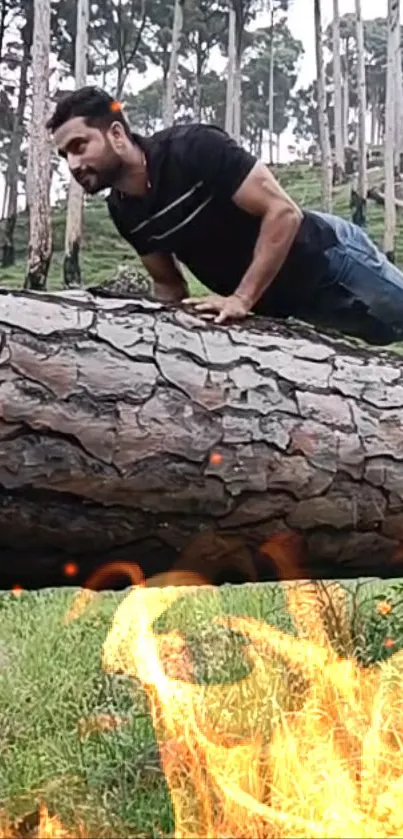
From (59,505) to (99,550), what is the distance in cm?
7

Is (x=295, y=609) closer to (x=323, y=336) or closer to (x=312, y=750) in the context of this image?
(x=312, y=750)

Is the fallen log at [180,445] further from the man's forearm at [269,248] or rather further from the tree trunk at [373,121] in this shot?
the tree trunk at [373,121]

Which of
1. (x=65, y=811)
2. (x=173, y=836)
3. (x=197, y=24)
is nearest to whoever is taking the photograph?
(x=173, y=836)

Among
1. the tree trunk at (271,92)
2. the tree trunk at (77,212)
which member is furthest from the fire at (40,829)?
the tree trunk at (271,92)

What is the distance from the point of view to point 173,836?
1576 millimetres

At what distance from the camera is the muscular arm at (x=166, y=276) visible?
4.41 feet

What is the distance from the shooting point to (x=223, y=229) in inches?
48.1

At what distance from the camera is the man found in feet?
3.69

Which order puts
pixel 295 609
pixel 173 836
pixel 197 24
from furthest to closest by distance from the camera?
pixel 197 24
pixel 295 609
pixel 173 836

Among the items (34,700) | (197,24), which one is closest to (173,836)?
(34,700)

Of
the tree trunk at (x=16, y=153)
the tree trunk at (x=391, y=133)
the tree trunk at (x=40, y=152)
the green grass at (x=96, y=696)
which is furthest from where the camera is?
the tree trunk at (x=16, y=153)

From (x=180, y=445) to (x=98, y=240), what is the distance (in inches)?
302

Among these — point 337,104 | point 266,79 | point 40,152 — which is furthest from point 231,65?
point 40,152

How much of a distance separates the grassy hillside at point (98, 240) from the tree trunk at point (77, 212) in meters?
0.16
